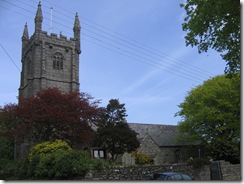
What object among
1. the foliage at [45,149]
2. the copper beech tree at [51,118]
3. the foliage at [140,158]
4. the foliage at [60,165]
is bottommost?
the foliage at [140,158]

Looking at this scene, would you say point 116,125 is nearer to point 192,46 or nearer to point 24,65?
point 192,46

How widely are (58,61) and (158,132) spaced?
18.9 m

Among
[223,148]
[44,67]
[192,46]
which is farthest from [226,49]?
[44,67]

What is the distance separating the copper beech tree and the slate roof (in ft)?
65.5

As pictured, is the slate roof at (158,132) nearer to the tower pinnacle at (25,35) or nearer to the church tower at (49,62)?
the church tower at (49,62)

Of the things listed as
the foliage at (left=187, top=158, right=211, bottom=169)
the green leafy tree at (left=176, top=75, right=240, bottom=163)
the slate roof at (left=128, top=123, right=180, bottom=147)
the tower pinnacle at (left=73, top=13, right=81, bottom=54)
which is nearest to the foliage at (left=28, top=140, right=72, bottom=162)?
the foliage at (left=187, top=158, right=211, bottom=169)

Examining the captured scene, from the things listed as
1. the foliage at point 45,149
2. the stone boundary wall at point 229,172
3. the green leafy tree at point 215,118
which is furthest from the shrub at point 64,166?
the green leafy tree at point 215,118

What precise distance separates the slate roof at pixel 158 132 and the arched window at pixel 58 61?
13936 millimetres

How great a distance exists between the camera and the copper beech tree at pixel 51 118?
73.3ft

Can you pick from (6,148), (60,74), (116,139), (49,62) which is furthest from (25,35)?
(116,139)

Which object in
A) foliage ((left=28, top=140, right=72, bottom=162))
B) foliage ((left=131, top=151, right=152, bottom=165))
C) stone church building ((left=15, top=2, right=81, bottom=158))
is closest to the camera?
foliage ((left=28, top=140, right=72, bottom=162))

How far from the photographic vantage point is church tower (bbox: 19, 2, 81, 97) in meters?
42.8

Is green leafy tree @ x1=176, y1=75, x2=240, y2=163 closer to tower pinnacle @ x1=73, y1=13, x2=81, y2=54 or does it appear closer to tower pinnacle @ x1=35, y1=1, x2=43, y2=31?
tower pinnacle @ x1=73, y1=13, x2=81, y2=54

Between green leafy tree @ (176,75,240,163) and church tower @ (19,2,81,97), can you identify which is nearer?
green leafy tree @ (176,75,240,163)
